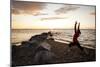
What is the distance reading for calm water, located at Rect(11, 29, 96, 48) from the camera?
2.13 metres

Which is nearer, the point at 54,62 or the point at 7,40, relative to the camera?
the point at 7,40

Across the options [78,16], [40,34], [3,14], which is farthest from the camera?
[78,16]

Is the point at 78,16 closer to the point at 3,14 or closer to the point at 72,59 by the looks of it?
the point at 72,59

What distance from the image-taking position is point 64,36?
232 cm

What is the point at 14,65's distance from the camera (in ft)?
6.90

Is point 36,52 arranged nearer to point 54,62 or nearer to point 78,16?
point 54,62

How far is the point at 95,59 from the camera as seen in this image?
2.47 meters

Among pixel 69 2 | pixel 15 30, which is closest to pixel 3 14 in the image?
pixel 15 30

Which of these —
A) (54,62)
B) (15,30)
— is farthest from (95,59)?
(15,30)

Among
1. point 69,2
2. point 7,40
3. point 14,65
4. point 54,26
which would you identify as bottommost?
point 14,65

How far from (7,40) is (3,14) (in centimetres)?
31

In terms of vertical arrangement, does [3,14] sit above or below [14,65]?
above

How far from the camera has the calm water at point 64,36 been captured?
2.13 metres

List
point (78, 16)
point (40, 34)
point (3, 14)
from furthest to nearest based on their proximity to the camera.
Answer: point (78, 16), point (40, 34), point (3, 14)
